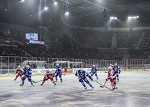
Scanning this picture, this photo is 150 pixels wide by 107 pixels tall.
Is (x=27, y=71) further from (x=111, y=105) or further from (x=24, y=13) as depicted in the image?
(x=24, y=13)

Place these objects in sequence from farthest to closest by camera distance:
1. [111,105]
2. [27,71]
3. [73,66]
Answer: [73,66] < [27,71] < [111,105]

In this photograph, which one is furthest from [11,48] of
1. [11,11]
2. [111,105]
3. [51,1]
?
[111,105]

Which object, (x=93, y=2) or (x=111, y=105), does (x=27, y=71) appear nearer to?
(x=111, y=105)

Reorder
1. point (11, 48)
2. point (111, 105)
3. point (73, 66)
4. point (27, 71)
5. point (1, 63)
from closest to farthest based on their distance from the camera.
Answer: point (111, 105) → point (27, 71) → point (1, 63) → point (73, 66) → point (11, 48)

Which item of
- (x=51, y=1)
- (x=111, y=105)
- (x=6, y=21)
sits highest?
(x=51, y=1)

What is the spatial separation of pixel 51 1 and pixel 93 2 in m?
7.83

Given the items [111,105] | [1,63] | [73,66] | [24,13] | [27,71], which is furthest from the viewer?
[24,13]

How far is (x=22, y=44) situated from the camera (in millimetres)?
49906

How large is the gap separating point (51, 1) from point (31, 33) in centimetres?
687

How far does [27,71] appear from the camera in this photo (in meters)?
21.2

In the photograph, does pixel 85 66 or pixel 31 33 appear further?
pixel 31 33

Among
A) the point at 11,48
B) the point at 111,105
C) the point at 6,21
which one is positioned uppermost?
the point at 6,21

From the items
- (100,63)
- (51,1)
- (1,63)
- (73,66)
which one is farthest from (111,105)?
(51,1)

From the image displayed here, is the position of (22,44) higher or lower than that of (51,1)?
lower
